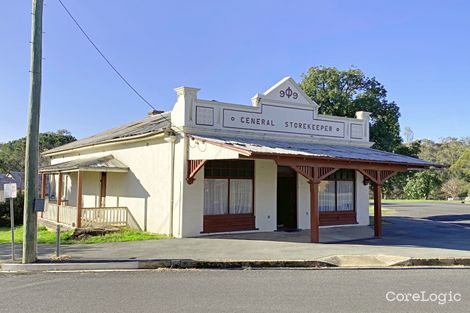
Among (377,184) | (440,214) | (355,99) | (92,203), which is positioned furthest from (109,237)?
(440,214)

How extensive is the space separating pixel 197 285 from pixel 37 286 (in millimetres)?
2947

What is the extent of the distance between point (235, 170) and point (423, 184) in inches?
1943

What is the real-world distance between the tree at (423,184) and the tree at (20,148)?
46838mm

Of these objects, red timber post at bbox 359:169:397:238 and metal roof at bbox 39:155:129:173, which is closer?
red timber post at bbox 359:169:397:238

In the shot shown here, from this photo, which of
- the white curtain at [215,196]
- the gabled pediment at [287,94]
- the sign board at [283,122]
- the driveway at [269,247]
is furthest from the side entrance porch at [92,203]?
the gabled pediment at [287,94]

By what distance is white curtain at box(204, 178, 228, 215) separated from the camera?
15.7 m

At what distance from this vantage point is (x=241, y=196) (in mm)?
16516

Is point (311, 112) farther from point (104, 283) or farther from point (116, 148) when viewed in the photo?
point (104, 283)

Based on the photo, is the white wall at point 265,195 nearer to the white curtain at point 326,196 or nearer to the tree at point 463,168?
the white curtain at point 326,196

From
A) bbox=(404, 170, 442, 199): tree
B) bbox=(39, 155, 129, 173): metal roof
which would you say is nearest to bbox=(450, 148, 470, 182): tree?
bbox=(404, 170, 442, 199): tree

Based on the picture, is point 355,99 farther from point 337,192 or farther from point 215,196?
point 215,196

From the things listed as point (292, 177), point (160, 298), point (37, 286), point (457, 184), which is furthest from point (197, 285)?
point (457, 184)

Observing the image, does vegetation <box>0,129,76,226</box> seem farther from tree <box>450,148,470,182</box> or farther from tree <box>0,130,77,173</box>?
tree <box>450,148,470,182</box>

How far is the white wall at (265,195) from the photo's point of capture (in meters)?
16.8
